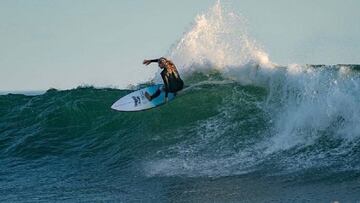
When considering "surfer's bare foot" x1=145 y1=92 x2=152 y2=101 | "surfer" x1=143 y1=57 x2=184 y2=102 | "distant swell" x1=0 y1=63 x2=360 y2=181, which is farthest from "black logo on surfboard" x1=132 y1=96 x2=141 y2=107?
"surfer" x1=143 y1=57 x2=184 y2=102

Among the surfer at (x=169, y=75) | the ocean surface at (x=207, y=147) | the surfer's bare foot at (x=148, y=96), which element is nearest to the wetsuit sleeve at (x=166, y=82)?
the surfer at (x=169, y=75)

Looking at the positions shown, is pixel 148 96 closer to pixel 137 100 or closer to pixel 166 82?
pixel 137 100

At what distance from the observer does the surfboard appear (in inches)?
548

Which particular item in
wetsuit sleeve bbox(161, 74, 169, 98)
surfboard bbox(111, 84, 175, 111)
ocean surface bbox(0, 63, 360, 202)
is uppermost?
wetsuit sleeve bbox(161, 74, 169, 98)

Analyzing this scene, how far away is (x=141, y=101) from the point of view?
554 inches

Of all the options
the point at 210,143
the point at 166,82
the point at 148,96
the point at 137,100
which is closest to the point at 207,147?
the point at 210,143

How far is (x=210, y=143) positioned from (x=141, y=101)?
2999mm

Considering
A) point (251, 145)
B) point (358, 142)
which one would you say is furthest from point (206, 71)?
point (358, 142)

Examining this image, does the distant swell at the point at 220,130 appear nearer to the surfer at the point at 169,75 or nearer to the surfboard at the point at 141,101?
the surfboard at the point at 141,101

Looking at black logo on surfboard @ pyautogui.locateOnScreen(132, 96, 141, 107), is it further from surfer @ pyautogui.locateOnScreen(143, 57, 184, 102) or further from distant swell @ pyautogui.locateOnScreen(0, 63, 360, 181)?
surfer @ pyautogui.locateOnScreen(143, 57, 184, 102)

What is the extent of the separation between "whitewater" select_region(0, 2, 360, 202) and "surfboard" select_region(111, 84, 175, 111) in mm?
366

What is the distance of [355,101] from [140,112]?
565cm

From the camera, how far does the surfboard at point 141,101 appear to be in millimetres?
13930

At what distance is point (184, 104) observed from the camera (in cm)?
1427
